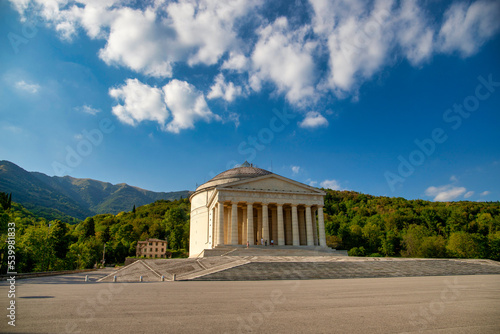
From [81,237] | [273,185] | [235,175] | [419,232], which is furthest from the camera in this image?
[81,237]

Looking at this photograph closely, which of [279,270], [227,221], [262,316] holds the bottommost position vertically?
[279,270]

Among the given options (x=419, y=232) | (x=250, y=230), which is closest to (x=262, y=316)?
(x=250, y=230)

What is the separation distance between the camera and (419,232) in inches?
2692

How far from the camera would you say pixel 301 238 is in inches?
1842

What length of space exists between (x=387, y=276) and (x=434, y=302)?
15.9m

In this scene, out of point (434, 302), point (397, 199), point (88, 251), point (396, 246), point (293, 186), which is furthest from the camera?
point (397, 199)

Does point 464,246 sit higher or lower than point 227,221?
lower

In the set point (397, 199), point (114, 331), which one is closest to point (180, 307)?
point (114, 331)

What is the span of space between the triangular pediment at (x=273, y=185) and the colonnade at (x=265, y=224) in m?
2.23

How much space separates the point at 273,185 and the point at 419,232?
149 ft

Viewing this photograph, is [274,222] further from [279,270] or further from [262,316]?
[262,316]

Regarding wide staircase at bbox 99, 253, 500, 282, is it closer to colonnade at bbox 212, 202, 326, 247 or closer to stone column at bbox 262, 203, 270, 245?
colonnade at bbox 212, 202, 326, 247

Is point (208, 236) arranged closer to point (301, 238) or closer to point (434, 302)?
point (301, 238)

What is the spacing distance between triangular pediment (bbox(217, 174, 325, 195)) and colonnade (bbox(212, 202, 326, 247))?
223 cm
